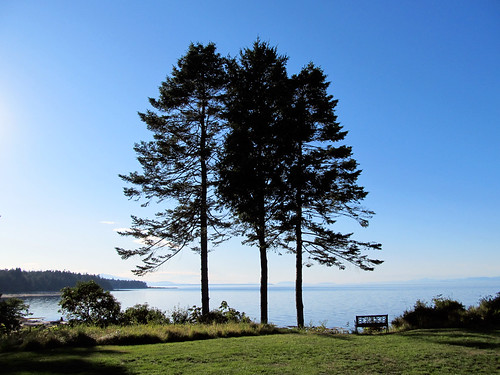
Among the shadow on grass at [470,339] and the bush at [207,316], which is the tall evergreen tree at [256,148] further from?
the shadow on grass at [470,339]

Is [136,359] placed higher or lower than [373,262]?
lower

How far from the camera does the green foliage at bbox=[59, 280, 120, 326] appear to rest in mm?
15422

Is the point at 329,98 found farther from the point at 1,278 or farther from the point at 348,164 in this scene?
the point at 1,278

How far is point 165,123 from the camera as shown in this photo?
62.1ft

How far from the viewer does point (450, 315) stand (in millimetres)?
14836

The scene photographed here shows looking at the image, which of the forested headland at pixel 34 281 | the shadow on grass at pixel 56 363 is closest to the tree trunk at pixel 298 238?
the shadow on grass at pixel 56 363

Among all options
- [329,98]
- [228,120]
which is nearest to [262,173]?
[228,120]

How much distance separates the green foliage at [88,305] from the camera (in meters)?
15.4

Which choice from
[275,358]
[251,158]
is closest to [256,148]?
[251,158]

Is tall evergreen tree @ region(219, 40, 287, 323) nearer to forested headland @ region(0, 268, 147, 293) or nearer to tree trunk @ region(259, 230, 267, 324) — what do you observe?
tree trunk @ region(259, 230, 267, 324)

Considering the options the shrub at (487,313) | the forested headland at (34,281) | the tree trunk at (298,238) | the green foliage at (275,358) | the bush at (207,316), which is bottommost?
the forested headland at (34,281)

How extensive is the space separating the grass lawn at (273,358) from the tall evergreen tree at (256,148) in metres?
7.85

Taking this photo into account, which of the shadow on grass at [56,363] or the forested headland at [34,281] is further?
the forested headland at [34,281]

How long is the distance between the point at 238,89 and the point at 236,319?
11965 millimetres
